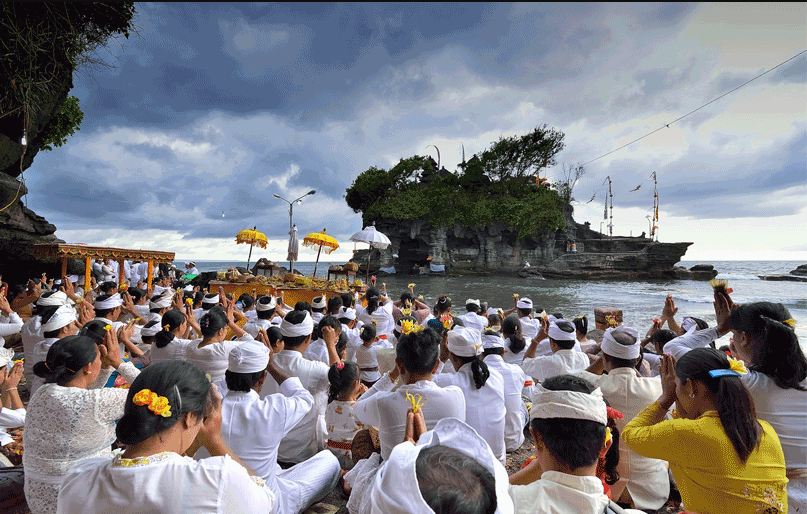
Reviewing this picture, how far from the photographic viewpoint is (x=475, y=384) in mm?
3443

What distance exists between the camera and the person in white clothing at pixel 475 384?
11.3ft

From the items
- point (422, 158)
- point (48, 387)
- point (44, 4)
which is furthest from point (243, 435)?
point (422, 158)

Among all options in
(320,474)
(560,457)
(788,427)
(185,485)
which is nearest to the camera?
(185,485)

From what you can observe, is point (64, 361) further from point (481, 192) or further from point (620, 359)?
point (481, 192)

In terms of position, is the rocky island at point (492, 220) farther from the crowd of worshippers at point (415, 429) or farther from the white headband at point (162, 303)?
the crowd of worshippers at point (415, 429)

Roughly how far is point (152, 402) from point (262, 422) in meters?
1.17

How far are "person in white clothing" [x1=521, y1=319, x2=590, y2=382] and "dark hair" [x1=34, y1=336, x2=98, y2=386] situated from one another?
4014 millimetres

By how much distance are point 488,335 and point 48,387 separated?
356cm

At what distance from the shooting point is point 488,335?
14.5ft

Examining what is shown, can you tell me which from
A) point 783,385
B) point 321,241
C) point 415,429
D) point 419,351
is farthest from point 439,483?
point 321,241

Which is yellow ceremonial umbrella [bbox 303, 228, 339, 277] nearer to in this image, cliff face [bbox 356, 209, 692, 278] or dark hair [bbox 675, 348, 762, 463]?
dark hair [bbox 675, 348, 762, 463]

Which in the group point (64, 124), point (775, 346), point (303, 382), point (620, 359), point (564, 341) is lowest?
point (303, 382)

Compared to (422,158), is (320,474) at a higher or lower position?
lower

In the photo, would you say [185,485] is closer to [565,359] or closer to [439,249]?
[565,359]
